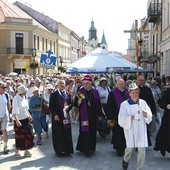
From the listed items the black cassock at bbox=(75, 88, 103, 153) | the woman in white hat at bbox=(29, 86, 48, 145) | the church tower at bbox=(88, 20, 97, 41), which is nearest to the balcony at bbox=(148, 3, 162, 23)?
the woman in white hat at bbox=(29, 86, 48, 145)

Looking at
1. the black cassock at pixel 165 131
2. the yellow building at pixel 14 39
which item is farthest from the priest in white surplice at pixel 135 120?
the yellow building at pixel 14 39

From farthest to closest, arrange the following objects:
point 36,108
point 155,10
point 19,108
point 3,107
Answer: point 155,10, point 36,108, point 3,107, point 19,108

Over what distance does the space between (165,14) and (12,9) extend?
3324 cm

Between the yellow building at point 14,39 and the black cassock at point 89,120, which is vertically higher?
the yellow building at point 14,39

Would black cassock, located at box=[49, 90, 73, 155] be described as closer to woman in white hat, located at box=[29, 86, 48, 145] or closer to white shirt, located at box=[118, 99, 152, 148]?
woman in white hat, located at box=[29, 86, 48, 145]

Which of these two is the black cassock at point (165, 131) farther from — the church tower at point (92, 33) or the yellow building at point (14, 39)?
the church tower at point (92, 33)

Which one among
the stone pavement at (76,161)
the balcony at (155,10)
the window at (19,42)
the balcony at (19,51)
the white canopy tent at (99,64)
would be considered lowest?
the stone pavement at (76,161)

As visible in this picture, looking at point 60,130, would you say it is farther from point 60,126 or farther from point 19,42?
point 19,42

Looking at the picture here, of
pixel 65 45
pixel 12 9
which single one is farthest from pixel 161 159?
pixel 65 45

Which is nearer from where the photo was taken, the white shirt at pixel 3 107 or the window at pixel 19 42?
the white shirt at pixel 3 107

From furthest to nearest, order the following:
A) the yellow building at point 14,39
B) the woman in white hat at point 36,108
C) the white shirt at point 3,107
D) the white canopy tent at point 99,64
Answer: the yellow building at point 14,39, the white canopy tent at point 99,64, the woman in white hat at point 36,108, the white shirt at point 3,107

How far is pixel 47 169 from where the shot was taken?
797 centimetres

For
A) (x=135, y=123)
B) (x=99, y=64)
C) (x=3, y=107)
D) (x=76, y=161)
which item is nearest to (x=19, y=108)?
(x=3, y=107)

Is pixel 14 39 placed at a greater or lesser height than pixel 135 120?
greater
